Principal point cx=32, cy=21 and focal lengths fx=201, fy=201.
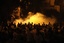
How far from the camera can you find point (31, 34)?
3.86 m

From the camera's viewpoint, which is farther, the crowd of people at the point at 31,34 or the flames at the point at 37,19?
the flames at the point at 37,19

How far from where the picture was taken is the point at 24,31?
4082 millimetres

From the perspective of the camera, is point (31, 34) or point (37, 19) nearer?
point (31, 34)

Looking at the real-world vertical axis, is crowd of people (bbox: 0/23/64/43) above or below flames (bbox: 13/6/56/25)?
below

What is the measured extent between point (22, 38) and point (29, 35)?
15cm

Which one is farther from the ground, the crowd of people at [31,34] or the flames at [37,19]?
the flames at [37,19]

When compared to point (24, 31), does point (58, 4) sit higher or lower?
higher

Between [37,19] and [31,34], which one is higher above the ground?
[37,19]

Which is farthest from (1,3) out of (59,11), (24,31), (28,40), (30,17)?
(28,40)

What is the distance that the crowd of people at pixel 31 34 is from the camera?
3.77 metres

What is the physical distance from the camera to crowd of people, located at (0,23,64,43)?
3769 mm

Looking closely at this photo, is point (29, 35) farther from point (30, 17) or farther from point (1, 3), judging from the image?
point (1, 3)

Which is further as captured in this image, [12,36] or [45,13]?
[45,13]

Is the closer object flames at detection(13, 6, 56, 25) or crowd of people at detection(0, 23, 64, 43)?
crowd of people at detection(0, 23, 64, 43)
